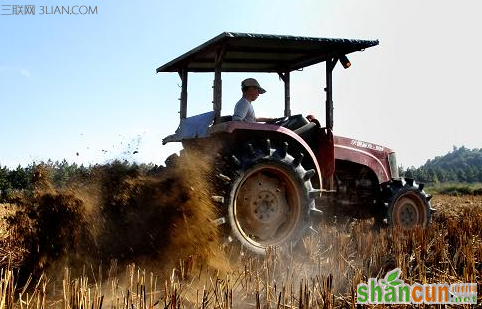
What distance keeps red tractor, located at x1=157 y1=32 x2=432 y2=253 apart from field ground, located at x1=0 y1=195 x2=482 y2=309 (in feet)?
1.34

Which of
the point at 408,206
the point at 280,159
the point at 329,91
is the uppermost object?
the point at 329,91

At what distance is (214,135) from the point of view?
4.99 meters

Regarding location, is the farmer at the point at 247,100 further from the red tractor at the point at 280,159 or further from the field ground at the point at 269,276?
the field ground at the point at 269,276

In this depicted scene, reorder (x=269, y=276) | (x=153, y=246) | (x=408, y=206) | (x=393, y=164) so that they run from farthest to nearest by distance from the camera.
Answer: (x=393, y=164) < (x=408, y=206) < (x=153, y=246) < (x=269, y=276)

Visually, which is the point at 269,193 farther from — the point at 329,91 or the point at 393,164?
the point at 393,164

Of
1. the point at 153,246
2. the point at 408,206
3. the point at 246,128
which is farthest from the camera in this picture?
the point at 408,206

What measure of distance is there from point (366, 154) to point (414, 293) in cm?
416

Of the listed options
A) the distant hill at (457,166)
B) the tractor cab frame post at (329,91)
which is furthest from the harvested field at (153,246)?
the distant hill at (457,166)

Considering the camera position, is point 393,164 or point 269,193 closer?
point 269,193

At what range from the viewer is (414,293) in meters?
2.95

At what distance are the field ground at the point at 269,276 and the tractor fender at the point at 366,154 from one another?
1.63 m

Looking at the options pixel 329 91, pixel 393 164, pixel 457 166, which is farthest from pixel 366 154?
pixel 457 166

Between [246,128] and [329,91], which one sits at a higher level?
[329,91]

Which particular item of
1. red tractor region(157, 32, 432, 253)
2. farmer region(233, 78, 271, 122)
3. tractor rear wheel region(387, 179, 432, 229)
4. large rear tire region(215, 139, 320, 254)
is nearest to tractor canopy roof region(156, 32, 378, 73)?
red tractor region(157, 32, 432, 253)
